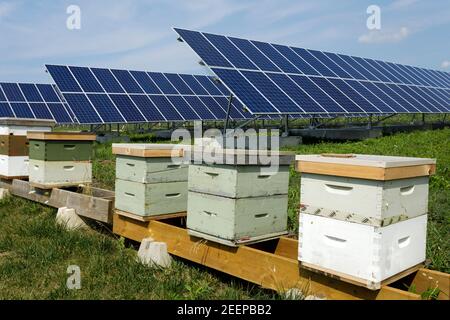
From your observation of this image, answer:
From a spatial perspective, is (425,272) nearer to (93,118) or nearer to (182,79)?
(93,118)

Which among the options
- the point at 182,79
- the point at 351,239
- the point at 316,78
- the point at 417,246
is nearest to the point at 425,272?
the point at 417,246

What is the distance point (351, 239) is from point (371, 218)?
231 mm

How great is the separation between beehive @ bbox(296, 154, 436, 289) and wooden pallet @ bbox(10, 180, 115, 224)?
3.18 metres

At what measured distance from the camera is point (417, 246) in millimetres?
3443

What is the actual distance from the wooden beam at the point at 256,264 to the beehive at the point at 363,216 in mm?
160

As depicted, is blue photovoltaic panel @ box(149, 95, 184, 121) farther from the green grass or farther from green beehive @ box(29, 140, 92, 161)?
the green grass

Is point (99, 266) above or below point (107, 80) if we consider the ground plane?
below

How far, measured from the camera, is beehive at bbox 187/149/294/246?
3.99 metres

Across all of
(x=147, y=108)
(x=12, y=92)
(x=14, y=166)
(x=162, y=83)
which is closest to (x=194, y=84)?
(x=162, y=83)

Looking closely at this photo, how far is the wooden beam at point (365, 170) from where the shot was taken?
2.95 m

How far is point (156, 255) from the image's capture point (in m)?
4.71

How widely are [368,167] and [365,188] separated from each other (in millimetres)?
161

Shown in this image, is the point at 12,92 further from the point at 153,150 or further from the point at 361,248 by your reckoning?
the point at 361,248
